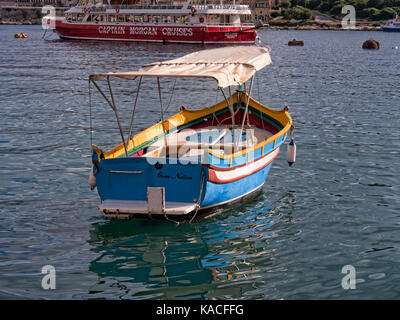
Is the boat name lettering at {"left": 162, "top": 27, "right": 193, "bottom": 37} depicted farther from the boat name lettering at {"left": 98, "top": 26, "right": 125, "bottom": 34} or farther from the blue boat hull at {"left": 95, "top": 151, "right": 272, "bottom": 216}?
the blue boat hull at {"left": 95, "top": 151, "right": 272, "bottom": 216}

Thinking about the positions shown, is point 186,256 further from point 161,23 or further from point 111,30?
point 111,30

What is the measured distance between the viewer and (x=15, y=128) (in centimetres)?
2467

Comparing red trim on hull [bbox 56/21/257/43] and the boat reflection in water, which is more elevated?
red trim on hull [bbox 56/21/257/43]

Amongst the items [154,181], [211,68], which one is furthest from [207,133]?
[154,181]

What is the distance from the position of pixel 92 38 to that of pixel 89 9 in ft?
16.7

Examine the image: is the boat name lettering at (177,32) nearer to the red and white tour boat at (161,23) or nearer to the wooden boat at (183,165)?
the red and white tour boat at (161,23)

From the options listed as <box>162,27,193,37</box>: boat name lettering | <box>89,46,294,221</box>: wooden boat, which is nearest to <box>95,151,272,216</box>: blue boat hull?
<box>89,46,294,221</box>: wooden boat

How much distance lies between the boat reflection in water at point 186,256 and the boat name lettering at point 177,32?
232 ft

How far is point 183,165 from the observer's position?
509 inches

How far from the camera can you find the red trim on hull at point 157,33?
3211 inches

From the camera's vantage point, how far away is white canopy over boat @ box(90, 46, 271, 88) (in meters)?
13.4

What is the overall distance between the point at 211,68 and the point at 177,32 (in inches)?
2800
